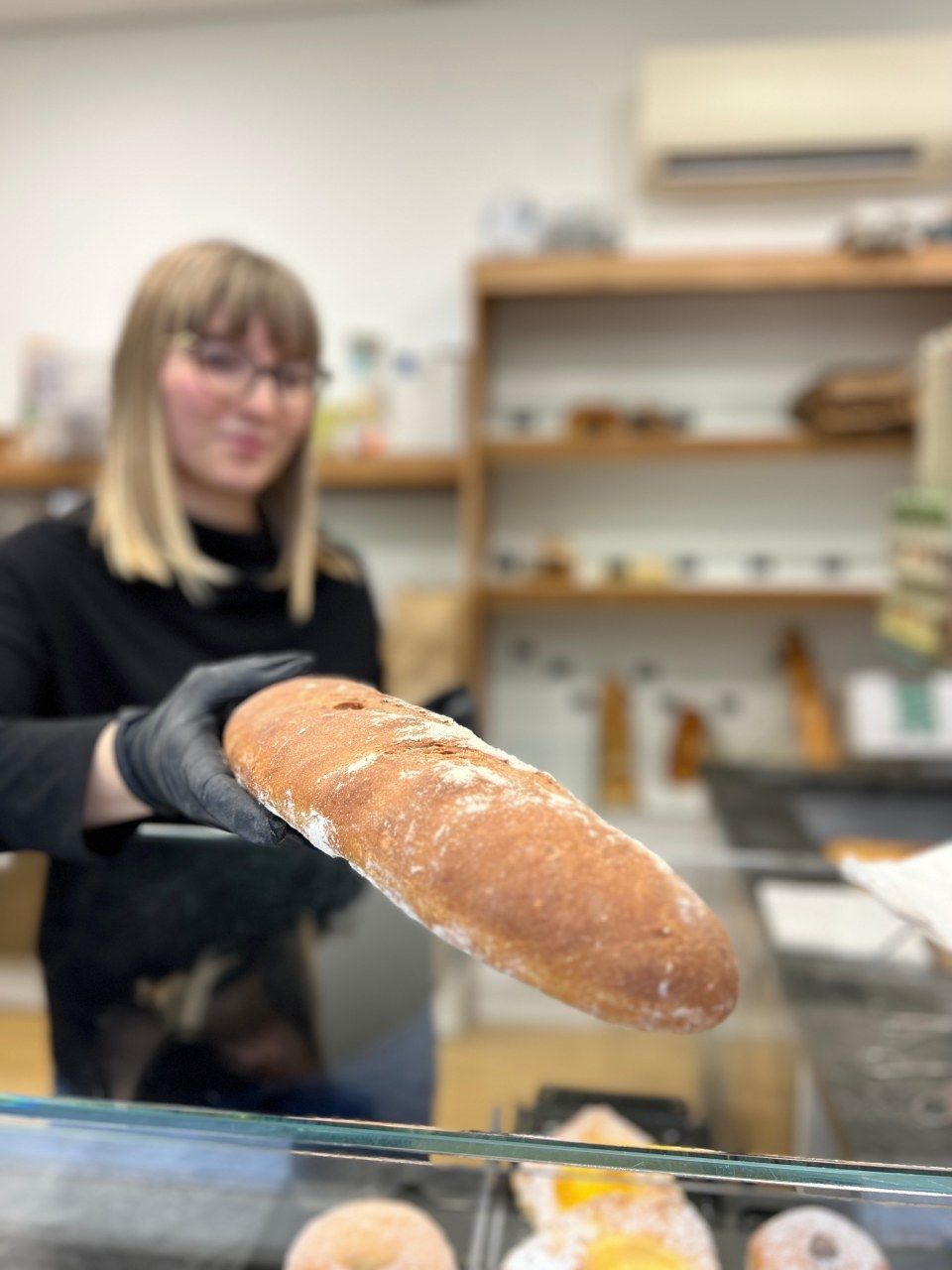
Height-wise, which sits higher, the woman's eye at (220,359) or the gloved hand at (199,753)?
the woman's eye at (220,359)

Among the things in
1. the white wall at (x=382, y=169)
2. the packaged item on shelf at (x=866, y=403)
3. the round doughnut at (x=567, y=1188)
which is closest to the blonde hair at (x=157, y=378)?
the round doughnut at (x=567, y=1188)

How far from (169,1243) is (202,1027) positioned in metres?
0.16

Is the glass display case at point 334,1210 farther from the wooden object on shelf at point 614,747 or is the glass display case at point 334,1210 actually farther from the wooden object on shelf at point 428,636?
the wooden object on shelf at point 614,747

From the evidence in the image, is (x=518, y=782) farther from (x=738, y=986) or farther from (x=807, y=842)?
(x=807, y=842)

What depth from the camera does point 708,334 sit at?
3469 millimetres

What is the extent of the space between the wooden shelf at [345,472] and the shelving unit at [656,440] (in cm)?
12

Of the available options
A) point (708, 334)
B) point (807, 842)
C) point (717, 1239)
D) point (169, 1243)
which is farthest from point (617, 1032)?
point (708, 334)

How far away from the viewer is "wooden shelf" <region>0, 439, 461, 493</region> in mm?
3270

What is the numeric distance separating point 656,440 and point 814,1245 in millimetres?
2844

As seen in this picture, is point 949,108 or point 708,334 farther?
point 708,334

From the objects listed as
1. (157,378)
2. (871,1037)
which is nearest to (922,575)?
(871,1037)

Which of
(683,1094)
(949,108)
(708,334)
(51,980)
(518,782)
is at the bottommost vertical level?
(683,1094)

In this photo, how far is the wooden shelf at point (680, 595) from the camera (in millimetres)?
3131

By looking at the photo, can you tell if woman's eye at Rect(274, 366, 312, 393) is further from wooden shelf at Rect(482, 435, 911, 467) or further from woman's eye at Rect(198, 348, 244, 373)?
wooden shelf at Rect(482, 435, 911, 467)
